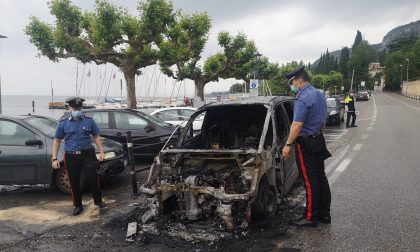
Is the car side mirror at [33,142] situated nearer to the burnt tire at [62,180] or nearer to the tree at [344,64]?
the burnt tire at [62,180]

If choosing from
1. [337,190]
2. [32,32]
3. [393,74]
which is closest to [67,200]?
[337,190]

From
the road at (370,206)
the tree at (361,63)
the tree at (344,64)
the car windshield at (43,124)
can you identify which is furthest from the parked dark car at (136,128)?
the tree at (344,64)

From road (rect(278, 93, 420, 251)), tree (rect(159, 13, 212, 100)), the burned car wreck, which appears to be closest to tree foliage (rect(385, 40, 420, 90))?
tree (rect(159, 13, 212, 100))

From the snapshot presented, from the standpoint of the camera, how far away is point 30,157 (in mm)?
7164

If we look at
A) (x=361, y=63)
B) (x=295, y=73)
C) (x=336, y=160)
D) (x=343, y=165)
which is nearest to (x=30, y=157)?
(x=295, y=73)

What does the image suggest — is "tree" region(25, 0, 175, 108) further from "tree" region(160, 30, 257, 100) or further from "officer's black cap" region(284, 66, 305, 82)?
"officer's black cap" region(284, 66, 305, 82)

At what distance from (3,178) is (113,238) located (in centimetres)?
344

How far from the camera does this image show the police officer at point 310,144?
5012mm

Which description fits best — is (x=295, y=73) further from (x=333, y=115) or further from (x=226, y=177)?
(x=333, y=115)

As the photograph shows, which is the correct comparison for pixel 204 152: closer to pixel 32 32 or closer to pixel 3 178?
pixel 3 178

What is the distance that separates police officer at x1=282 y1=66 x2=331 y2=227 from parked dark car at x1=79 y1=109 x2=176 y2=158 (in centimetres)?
511

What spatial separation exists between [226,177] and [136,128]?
5.43 m

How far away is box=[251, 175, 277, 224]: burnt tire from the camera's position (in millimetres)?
5000

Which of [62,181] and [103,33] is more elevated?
[103,33]
